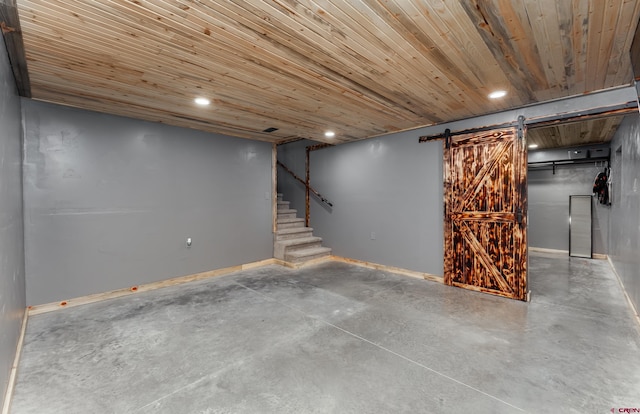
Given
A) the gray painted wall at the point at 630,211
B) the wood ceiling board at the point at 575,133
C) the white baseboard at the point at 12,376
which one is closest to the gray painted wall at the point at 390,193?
the gray painted wall at the point at 630,211

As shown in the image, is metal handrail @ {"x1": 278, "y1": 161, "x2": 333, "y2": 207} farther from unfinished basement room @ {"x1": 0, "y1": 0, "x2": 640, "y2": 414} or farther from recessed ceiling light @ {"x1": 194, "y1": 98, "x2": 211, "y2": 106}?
recessed ceiling light @ {"x1": 194, "y1": 98, "x2": 211, "y2": 106}

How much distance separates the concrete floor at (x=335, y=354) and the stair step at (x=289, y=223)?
267 cm

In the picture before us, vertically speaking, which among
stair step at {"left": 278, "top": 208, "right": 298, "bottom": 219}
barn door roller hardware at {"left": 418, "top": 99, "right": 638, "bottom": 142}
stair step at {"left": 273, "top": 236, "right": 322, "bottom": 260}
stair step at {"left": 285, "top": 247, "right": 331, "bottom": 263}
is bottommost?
stair step at {"left": 285, "top": 247, "right": 331, "bottom": 263}

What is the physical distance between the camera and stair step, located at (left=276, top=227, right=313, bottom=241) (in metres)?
6.22

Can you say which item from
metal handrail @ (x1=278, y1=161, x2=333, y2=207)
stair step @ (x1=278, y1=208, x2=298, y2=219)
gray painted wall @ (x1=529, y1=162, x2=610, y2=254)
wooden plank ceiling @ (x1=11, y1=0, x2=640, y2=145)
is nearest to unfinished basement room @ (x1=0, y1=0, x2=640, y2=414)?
wooden plank ceiling @ (x1=11, y1=0, x2=640, y2=145)

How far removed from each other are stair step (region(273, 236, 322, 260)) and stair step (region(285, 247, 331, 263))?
0.08 m

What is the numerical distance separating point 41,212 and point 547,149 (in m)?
9.74

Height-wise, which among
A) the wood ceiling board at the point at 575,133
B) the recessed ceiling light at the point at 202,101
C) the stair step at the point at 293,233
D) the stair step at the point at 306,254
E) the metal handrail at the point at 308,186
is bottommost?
the stair step at the point at 306,254

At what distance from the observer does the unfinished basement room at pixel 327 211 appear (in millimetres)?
1974

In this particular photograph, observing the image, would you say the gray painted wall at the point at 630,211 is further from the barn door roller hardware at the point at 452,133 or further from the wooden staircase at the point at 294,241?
the wooden staircase at the point at 294,241

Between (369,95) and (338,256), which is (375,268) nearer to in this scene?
(338,256)

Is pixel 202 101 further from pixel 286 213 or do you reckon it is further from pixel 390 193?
pixel 286 213

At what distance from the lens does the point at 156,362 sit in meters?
2.40

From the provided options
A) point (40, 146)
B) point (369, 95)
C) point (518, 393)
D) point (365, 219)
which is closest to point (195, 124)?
point (40, 146)
